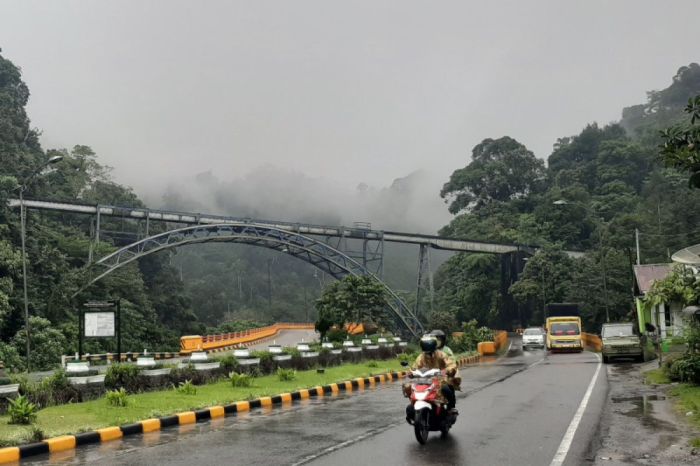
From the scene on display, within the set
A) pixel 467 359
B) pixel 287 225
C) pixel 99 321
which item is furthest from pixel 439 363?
pixel 287 225

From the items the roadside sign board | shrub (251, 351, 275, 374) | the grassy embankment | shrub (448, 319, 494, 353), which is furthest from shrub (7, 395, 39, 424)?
shrub (448, 319, 494, 353)

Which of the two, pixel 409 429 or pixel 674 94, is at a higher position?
pixel 674 94

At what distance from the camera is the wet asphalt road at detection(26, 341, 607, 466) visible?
885 cm

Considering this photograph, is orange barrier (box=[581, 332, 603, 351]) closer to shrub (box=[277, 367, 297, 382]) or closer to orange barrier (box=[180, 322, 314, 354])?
orange barrier (box=[180, 322, 314, 354])

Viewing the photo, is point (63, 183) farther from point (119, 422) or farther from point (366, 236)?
point (119, 422)

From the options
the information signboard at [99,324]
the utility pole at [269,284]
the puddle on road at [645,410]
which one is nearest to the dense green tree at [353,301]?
the information signboard at [99,324]

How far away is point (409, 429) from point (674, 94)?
136460 millimetres

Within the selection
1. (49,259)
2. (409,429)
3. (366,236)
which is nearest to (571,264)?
(366,236)

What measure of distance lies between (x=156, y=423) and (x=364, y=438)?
157 inches

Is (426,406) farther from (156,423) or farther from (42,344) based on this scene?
(42,344)

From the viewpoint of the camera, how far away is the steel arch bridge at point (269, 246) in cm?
5497

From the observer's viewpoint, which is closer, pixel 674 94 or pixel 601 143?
pixel 601 143

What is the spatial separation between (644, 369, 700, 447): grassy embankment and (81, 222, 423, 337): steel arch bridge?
1577 inches

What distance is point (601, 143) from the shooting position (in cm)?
10219
